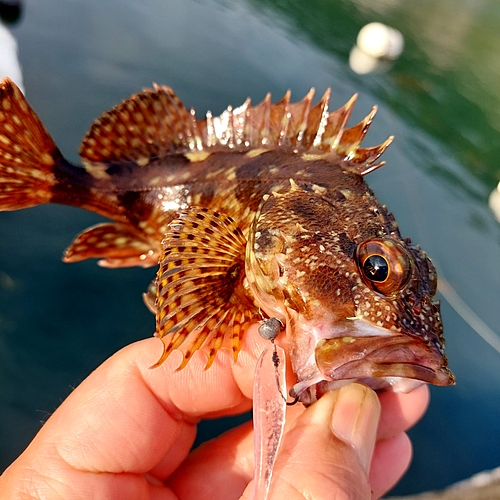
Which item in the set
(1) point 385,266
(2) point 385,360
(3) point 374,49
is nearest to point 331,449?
(2) point 385,360

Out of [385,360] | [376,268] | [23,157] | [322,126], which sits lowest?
[23,157]

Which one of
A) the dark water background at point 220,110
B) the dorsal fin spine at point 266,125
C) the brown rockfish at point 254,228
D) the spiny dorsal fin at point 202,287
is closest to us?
the brown rockfish at point 254,228

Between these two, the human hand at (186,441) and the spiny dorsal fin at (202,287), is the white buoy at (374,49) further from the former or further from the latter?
the human hand at (186,441)

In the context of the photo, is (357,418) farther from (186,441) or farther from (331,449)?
(186,441)

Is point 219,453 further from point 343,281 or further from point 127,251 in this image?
point 127,251

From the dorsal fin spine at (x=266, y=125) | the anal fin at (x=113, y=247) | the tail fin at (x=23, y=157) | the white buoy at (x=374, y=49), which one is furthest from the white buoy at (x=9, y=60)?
the white buoy at (x=374, y=49)

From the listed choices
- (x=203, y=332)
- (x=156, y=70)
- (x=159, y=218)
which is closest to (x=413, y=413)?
(x=203, y=332)

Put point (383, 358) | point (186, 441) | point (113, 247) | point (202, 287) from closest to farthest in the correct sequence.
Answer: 1. point (383, 358)
2. point (202, 287)
3. point (186, 441)
4. point (113, 247)
